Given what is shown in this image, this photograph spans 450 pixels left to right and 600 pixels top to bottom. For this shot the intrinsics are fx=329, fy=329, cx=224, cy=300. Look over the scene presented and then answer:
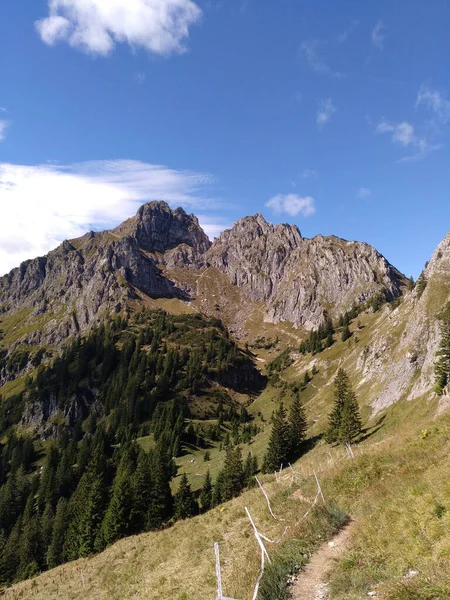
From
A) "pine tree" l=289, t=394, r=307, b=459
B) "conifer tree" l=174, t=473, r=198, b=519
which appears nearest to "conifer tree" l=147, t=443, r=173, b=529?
"conifer tree" l=174, t=473, r=198, b=519

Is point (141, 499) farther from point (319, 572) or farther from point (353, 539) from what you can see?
point (319, 572)

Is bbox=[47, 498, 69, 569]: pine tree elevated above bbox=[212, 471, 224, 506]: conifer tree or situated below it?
below

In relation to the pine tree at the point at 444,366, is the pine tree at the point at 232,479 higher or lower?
lower

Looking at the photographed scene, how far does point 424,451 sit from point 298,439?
62552mm

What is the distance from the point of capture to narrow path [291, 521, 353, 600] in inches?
459

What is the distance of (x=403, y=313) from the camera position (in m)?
121

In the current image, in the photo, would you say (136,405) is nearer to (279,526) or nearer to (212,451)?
(212,451)

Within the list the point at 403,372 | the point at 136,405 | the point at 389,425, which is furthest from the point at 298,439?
the point at 136,405

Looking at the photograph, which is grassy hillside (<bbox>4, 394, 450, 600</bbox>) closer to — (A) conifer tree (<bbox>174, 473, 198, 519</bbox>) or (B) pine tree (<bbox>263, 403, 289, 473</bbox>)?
→ (A) conifer tree (<bbox>174, 473, 198, 519</bbox>)

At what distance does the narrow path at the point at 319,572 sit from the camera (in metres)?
11.7

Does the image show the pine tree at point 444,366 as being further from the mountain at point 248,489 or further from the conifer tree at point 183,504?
the conifer tree at point 183,504

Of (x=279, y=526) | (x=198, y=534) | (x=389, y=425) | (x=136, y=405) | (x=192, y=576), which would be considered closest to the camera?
(x=192, y=576)

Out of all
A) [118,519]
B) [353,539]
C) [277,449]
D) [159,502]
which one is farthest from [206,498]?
[353,539]

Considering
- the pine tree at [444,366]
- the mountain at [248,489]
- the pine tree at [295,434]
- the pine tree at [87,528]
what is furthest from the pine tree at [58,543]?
the pine tree at [444,366]
